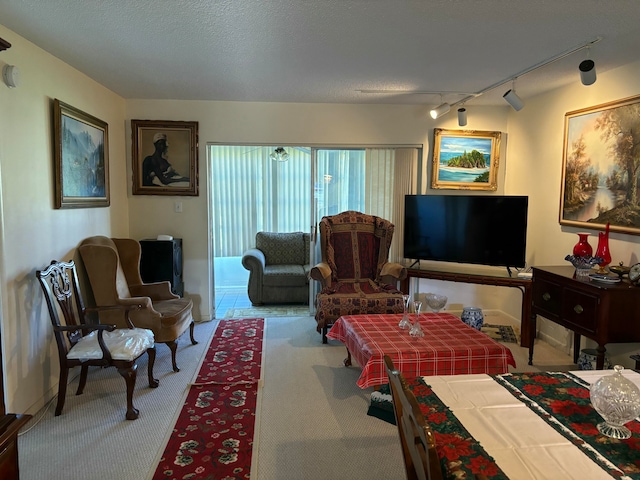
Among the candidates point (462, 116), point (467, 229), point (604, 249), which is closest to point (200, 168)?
point (462, 116)

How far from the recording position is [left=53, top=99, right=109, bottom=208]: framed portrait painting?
3.12m

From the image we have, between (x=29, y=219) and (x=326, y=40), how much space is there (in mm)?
2260

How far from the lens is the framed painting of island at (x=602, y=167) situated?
3.18 m

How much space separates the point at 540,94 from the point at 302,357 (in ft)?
11.4

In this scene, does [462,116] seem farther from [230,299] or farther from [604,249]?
[230,299]

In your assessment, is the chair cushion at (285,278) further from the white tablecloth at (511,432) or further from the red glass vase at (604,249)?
the white tablecloth at (511,432)

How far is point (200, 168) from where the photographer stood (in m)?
4.65

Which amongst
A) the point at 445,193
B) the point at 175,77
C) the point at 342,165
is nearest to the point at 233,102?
the point at 175,77

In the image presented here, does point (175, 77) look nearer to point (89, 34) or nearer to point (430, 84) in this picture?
point (89, 34)

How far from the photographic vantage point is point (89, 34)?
8.82ft

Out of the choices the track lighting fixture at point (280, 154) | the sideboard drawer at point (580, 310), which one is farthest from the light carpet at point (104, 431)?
the track lighting fixture at point (280, 154)

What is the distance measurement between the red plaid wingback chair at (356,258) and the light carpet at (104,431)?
158 centimetres

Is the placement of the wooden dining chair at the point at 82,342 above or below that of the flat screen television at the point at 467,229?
below

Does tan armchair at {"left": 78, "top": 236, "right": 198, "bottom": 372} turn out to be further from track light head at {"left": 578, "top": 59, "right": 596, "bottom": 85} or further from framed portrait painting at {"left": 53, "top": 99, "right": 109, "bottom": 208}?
track light head at {"left": 578, "top": 59, "right": 596, "bottom": 85}
